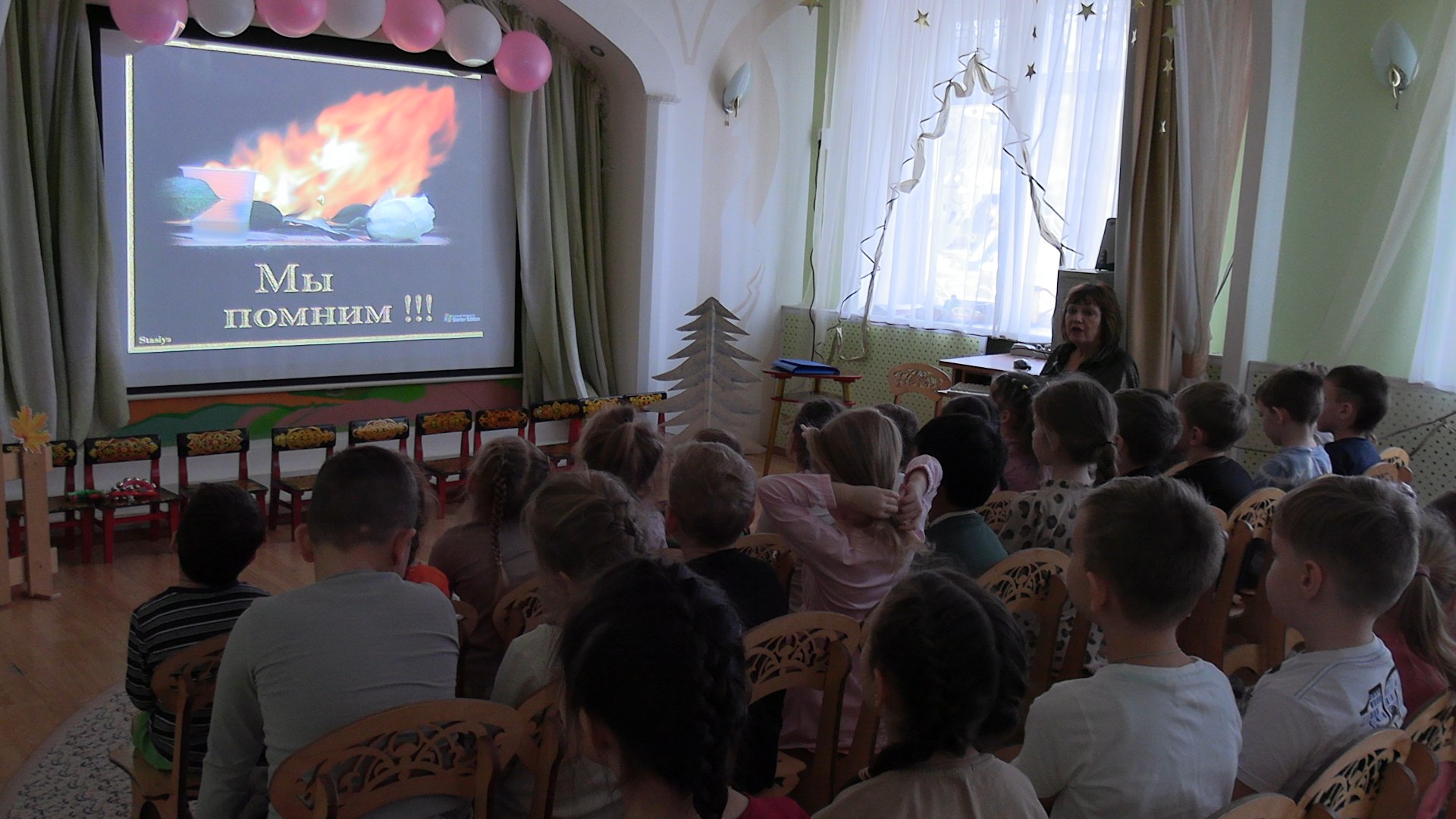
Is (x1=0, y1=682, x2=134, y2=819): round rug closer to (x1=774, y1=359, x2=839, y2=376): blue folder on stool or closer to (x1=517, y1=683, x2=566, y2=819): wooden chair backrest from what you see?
(x1=517, y1=683, x2=566, y2=819): wooden chair backrest

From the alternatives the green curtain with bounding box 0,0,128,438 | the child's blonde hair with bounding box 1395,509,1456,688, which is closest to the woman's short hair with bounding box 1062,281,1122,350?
the child's blonde hair with bounding box 1395,509,1456,688

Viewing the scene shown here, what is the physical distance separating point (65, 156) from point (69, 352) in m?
0.87

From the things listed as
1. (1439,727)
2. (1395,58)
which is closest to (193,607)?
(1439,727)

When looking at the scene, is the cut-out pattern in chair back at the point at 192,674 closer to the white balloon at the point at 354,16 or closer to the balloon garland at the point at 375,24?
the balloon garland at the point at 375,24

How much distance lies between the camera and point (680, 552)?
2166 mm

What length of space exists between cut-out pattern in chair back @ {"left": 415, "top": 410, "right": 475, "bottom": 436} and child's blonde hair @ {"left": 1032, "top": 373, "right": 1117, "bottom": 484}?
12.7ft

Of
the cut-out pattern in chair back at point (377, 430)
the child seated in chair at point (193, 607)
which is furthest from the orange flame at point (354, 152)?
the child seated in chair at point (193, 607)

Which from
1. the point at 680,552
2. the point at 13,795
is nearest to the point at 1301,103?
the point at 680,552

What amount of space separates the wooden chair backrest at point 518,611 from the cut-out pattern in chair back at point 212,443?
3584mm

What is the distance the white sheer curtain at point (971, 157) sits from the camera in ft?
18.6

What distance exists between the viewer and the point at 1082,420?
253 cm

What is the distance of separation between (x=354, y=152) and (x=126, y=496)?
2.15 meters

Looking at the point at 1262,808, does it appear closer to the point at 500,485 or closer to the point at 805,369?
the point at 500,485

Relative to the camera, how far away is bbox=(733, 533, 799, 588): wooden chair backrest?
7.80ft
